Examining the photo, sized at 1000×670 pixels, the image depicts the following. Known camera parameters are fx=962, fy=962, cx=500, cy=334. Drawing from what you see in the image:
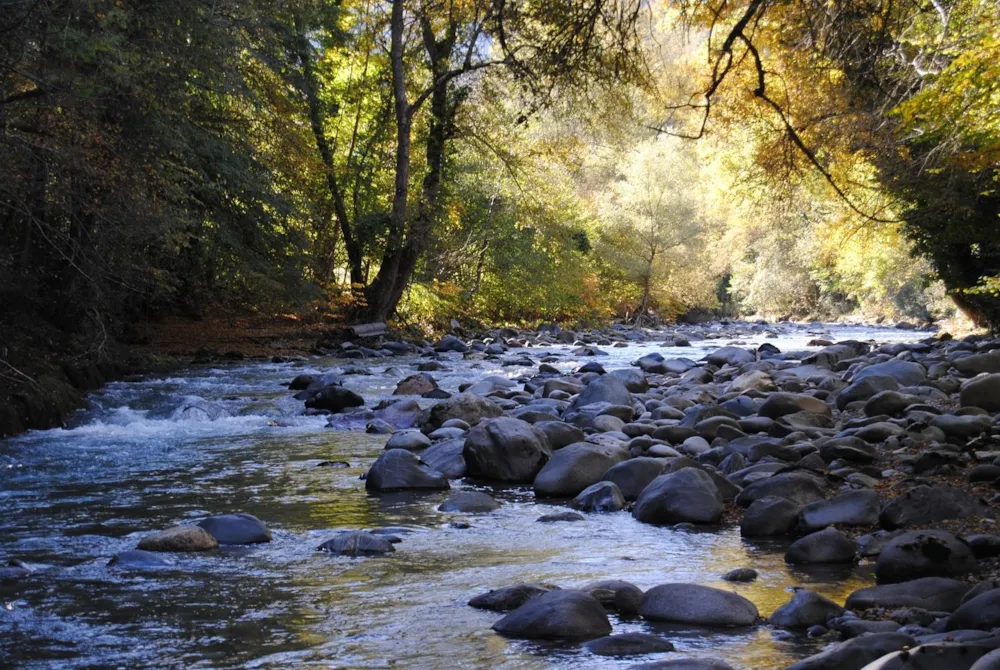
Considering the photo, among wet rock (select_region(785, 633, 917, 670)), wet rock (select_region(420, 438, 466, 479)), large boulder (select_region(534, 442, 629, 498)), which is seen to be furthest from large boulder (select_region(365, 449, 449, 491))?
wet rock (select_region(785, 633, 917, 670))

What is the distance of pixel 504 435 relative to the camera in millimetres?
7082

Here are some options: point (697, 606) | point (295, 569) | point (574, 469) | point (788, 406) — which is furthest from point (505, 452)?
point (697, 606)

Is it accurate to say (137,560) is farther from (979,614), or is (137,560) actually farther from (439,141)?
(439,141)

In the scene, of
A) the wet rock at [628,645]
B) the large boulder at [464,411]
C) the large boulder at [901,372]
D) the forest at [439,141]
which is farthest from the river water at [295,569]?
the large boulder at [901,372]

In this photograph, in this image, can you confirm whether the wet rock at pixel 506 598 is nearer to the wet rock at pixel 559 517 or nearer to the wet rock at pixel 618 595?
the wet rock at pixel 618 595

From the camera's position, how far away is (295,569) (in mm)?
4566

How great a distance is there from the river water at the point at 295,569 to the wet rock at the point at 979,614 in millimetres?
508

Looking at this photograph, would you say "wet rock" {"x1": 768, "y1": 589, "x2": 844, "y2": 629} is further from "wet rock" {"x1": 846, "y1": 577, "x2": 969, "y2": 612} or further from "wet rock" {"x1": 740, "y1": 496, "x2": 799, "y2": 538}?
"wet rock" {"x1": 740, "y1": 496, "x2": 799, "y2": 538}

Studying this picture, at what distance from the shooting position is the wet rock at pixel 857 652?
10.1 ft

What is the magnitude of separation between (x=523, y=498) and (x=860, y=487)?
84.0 inches

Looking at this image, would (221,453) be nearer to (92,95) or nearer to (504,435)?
(504,435)

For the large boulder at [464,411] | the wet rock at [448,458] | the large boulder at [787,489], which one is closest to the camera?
the large boulder at [787,489]

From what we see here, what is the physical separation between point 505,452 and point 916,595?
3552 mm

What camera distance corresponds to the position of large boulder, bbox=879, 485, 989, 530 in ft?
16.6
